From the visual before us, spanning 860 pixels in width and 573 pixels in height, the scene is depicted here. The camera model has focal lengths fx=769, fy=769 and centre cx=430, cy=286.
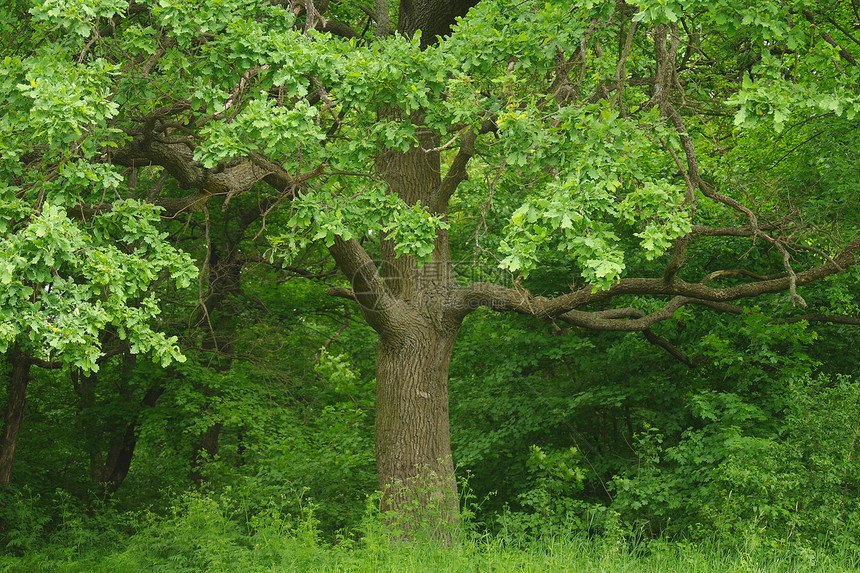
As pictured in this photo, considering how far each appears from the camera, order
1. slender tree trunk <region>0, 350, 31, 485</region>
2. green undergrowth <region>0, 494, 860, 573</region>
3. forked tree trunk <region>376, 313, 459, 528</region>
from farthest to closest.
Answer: slender tree trunk <region>0, 350, 31, 485</region>
forked tree trunk <region>376, 313, 459, 528</region>
green undergrowth <region>0, 494, 860, 573</region>

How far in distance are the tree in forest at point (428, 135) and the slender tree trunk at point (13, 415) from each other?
515 centimetres

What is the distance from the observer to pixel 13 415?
519 inches

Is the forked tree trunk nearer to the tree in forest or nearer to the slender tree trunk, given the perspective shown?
the tree in forest

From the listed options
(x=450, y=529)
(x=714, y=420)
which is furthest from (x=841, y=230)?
(x=450, y=529)

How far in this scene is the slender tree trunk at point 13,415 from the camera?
1298 cm

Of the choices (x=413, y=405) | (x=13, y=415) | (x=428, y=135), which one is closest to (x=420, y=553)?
(x=413, y=405)

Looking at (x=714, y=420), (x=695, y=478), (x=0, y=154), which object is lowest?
(x=695, y=478)

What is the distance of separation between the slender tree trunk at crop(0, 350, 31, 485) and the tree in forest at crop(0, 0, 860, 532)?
5146 millimetres

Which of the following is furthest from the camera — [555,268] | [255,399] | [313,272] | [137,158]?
[313,272]

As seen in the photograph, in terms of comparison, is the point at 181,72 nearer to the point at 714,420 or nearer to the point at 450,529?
the point at 450,529

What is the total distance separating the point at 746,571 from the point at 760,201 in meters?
4.93

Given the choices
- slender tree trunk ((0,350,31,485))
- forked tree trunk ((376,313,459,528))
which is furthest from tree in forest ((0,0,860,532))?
slender tree trunk ((0,350,31,485))

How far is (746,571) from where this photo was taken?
5.38m

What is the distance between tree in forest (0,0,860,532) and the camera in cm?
576
